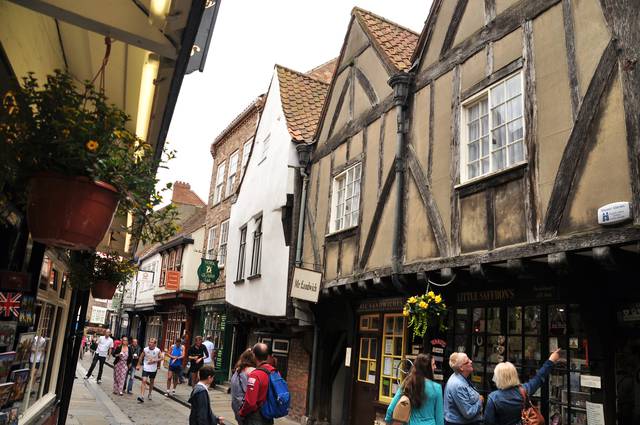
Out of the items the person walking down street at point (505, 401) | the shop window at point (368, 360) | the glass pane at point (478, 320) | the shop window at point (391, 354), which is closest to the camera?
the person walking down street at point (505, 401)

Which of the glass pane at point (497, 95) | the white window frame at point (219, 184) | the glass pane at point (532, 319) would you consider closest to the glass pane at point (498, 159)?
the glass pane at point (497, 95)

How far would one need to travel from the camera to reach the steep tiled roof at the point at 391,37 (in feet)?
33.1

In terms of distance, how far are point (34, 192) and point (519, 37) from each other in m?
6.16

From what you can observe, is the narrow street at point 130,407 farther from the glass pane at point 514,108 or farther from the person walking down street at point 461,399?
the glass pane at point 514,108

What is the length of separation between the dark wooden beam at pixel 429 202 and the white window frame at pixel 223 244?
14339mm

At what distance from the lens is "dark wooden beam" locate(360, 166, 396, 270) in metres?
9.12

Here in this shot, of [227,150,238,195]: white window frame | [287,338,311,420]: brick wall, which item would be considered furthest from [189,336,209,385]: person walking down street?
[227,150,238,195]: white window frame

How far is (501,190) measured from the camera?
6.68 m

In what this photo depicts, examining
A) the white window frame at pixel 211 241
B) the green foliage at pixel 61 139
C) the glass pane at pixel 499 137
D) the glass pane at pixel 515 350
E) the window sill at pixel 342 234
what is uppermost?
the white window frame at pixel 211 241

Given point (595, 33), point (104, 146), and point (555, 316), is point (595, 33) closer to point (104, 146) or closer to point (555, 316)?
point (555, 316)

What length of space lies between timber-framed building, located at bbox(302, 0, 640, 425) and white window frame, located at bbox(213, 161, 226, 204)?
13.6 metres

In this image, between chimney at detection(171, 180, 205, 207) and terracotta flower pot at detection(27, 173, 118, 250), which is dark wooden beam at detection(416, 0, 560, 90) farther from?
chimney at detection(171, 180, 205, 207)

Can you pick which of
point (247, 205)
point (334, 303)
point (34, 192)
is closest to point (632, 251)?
point (34, 192)

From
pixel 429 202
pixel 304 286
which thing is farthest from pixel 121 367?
pixel 429 202
